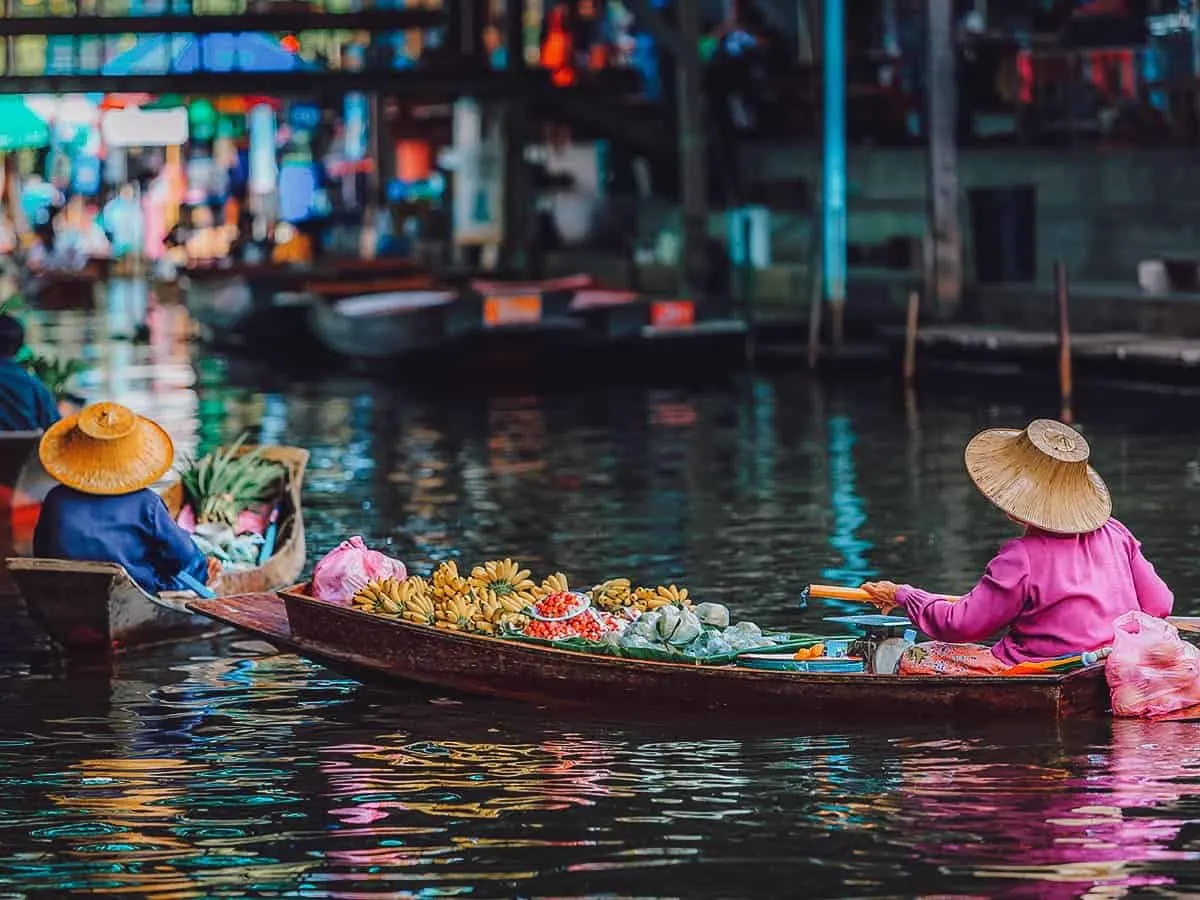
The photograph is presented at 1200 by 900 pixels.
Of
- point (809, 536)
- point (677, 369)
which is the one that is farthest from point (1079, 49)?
point (809, 536)

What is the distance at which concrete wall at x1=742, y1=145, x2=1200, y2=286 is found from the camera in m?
31.2

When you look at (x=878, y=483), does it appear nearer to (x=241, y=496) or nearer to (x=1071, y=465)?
(x=241, y=496)

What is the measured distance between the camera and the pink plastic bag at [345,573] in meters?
12.2

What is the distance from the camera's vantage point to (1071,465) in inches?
417

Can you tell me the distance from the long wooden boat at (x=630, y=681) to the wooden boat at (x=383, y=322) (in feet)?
70.2

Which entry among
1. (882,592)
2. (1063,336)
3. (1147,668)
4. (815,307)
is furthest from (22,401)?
(815,307)

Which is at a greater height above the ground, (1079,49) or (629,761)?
(1079,49)

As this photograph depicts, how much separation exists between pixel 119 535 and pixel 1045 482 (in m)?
4.82

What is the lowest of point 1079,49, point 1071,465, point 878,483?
point 878,483

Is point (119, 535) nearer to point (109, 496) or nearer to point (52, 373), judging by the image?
point (109, 496)

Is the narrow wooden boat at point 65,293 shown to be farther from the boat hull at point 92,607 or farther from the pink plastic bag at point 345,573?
the pink plastic bag at point 345,573

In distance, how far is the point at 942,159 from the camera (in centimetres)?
3134

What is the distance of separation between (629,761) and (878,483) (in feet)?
34.6

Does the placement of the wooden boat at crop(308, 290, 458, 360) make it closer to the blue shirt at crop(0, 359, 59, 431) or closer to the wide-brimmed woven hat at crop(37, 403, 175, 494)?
the blue shirt at crop(0, 359, 59, 431)
